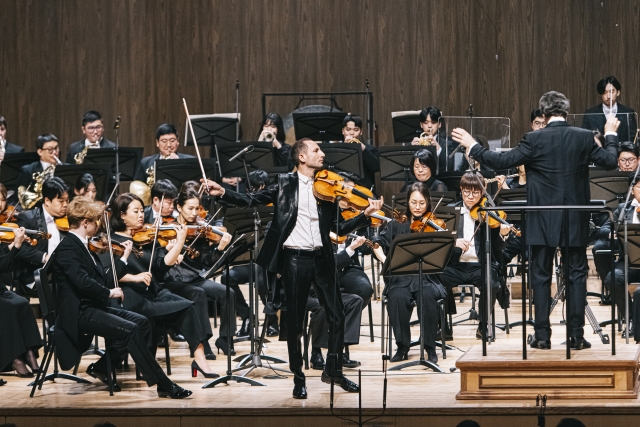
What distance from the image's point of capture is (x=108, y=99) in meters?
11.4

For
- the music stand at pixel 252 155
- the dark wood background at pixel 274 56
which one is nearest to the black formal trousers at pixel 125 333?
the music stand at pixel 252 155

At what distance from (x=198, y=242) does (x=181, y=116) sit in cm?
473

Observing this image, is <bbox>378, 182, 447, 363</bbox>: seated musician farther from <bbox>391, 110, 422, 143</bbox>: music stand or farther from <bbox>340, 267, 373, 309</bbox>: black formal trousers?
<bbox>391, 110, 422, 143</bbox>: music stand

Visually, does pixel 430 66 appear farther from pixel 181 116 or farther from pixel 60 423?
pixel 60 423

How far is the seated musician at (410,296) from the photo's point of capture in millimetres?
6379

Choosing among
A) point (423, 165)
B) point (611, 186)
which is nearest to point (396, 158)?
point (423, 165)

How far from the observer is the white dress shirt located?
18.1ft

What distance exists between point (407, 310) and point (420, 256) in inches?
21.5

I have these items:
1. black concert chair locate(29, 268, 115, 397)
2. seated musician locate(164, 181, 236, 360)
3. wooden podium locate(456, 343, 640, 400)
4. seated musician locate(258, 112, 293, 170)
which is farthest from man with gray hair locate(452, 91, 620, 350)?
seated musician locate(258, 112, 293, 170)

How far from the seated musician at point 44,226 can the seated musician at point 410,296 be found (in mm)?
2146

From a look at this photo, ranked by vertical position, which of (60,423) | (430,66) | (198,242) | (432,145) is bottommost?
(60,423)

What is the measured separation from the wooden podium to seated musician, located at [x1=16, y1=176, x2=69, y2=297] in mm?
3079

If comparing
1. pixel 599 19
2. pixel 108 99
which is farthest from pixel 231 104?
pixel 599 19

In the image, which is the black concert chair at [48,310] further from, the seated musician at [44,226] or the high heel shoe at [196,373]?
the seated musician at [44,226]
